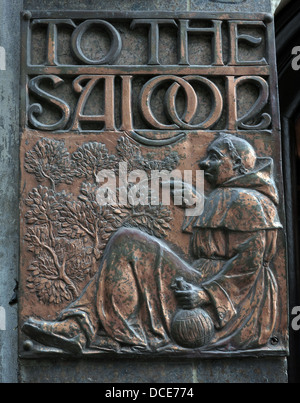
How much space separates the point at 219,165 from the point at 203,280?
1.46 feet

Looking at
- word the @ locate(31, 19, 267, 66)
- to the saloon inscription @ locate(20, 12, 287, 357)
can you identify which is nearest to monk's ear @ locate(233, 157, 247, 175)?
to the saloon inscription @ locate(20, 12, 287, 357)

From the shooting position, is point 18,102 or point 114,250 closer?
point 114,250

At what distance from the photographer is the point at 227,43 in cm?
249

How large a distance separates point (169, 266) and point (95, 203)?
37 cm

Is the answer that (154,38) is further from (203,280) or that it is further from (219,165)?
(203,280)

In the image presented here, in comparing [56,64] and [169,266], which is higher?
[56,64]

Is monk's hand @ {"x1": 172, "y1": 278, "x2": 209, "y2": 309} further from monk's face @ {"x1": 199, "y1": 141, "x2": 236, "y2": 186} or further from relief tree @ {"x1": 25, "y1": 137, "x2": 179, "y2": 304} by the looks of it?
monk's face @ {"x1": 199, "y1": 141, "x2": 236, "y2": 186}

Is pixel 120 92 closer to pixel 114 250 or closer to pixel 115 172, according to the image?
pixel 115 172

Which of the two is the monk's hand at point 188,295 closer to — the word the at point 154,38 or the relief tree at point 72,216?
the relief tree at point 72,216

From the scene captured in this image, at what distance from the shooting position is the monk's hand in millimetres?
2264

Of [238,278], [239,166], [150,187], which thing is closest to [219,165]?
[239,166]

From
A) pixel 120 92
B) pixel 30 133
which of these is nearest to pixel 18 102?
pixel 30 133

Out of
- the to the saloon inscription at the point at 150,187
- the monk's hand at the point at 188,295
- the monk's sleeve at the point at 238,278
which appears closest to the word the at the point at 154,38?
the to the saloon inscription at the point at 150,187

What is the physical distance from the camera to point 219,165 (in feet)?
7.72
